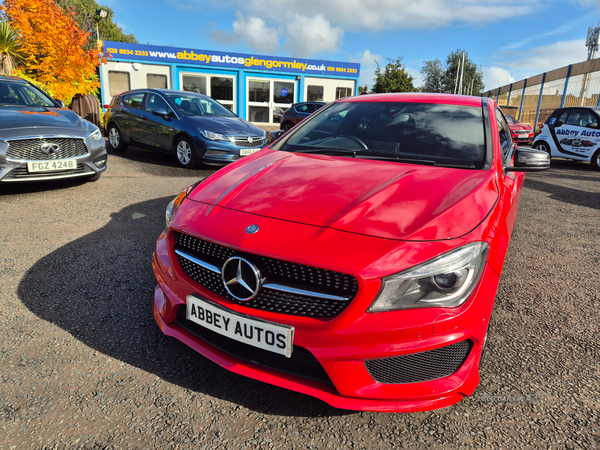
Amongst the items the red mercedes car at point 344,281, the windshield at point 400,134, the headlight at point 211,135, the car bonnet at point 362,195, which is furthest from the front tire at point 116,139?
the red mercedes car at point 344,281

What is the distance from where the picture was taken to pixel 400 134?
284 centimetres

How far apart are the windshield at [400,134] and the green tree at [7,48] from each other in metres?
14.3

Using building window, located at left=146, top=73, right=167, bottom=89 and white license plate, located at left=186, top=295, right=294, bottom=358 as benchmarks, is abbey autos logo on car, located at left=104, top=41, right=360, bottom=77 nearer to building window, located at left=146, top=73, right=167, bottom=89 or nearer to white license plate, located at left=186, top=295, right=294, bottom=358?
building window, located at left=146, top=73, right=167, bottom=89

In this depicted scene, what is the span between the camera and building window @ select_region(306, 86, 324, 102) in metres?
24.1

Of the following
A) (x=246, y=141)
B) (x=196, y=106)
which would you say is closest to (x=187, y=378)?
(x=246, y=141)

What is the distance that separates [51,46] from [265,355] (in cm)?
1379

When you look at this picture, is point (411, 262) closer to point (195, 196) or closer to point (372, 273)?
point (372, 273)

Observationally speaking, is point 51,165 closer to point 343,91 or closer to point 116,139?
point 116,139

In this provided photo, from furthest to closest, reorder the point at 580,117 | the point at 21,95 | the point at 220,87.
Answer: the point at 220,87 → the point at 580,117 → the point at 21,95

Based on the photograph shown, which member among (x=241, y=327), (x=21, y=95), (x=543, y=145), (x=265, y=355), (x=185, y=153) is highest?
(x=21, y=95)

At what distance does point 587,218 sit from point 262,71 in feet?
65.8

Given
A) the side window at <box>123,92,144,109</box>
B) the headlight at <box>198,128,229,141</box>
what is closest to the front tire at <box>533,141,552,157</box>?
the headlight at <box>198,128,229,141</box>

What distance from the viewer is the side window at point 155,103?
849 centimetres

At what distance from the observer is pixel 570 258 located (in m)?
3.96
